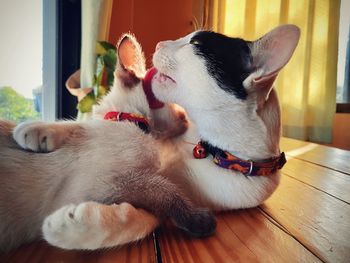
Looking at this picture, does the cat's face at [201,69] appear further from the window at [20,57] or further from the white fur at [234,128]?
the window at [20,57]

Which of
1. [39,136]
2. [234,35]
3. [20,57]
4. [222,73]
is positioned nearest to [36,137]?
[39,136]

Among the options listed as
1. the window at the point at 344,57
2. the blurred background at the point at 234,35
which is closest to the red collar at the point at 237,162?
the blurred background at the point at 234,35

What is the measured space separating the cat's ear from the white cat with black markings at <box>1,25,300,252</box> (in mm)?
173

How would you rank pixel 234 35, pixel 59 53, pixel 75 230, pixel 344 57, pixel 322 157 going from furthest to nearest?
pixel 344 57 < pixel 234 35 < pixel 59 53 < pixel 322 157 < pixel 75 230

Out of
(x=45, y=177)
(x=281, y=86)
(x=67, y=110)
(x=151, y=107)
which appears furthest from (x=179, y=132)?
(x=281, y=86)

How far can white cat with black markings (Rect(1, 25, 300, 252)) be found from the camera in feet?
1.98

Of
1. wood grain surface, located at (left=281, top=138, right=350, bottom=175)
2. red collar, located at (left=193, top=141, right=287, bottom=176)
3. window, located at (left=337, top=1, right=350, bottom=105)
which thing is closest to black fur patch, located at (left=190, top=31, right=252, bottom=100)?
red collar, located at (left=193, top=141, right=287, bottom=176)

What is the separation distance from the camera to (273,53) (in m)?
0.60

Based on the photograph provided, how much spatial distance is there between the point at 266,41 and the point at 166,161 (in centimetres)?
32

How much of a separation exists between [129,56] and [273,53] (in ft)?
1.28

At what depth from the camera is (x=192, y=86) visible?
658 millimetres

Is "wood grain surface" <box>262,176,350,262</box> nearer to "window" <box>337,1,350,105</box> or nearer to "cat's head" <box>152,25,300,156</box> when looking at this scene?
"cat's head" <box>152,25,300,156</box>

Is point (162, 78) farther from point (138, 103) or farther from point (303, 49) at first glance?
point (303, 49)

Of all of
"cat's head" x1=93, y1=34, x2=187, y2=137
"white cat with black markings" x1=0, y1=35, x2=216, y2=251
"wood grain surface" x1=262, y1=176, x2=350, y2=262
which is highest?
"cat's head" x1=93, y1=34, x2=187, y2=137
